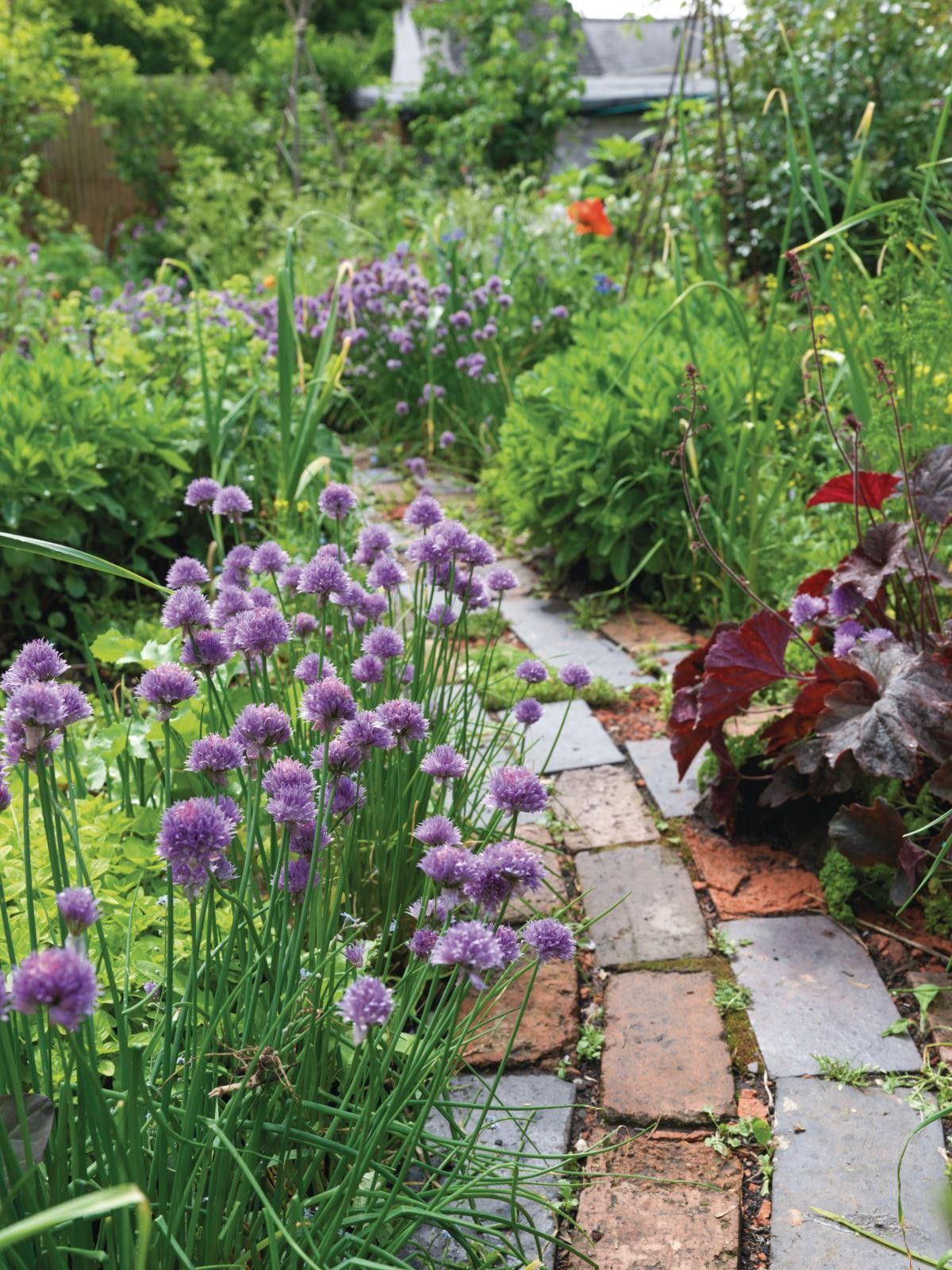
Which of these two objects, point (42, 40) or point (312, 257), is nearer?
point (312, 257)

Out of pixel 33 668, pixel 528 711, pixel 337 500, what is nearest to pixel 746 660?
pixel 528 711

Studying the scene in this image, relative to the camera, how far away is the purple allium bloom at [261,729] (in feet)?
3.98

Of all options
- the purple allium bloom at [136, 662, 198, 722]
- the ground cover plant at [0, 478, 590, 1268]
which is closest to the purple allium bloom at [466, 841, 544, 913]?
the ground cover plant at [0, 478, 590, 1268]

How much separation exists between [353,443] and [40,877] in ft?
13.8

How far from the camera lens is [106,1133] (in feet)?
3.34

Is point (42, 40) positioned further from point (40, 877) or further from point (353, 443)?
point (40, 877)

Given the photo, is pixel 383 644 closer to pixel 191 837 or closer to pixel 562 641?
pixel 191 837

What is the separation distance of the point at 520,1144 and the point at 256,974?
0.55 meters

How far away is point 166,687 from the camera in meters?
1.22

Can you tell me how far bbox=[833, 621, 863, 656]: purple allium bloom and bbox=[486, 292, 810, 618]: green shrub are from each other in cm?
96

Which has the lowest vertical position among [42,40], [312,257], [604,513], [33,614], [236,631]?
[33,614]

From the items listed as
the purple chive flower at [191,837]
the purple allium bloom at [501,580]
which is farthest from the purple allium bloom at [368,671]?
the purple chive flower at [191,837]

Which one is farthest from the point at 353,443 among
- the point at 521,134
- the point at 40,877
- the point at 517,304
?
the point at 521,134

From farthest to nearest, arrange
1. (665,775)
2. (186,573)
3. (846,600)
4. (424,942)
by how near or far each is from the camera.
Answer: (665,775), (846,600), (186,573), (424,942)
